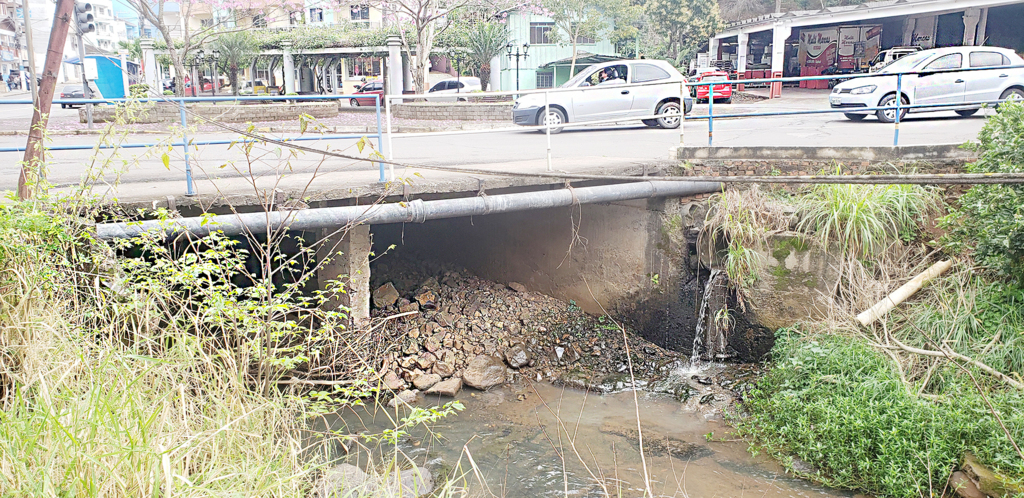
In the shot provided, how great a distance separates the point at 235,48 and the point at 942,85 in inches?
1024

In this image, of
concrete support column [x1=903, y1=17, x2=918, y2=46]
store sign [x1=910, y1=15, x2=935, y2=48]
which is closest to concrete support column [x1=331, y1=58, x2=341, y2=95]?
concrete support column [x1=903, y1=17, x2=918, y2=46]

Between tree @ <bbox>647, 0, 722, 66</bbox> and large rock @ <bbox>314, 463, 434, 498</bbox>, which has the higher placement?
tree @ <bbox>647, 0, 722, 66</bbox>

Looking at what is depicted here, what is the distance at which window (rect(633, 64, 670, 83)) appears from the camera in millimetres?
15188

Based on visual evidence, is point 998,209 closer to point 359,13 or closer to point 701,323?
point 701,323

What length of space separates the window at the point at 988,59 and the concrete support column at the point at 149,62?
1225 inches

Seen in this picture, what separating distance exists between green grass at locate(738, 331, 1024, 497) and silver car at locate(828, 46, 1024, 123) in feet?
21.7

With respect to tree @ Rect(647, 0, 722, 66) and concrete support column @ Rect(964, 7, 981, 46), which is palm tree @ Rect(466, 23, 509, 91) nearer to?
tree @ Rect(647, 0, 722, 66)

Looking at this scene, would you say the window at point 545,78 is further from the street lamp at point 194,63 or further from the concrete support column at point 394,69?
the street lamp at point 194,63

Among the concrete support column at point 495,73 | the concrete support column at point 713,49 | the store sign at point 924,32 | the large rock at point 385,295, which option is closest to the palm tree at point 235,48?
the concrete support column at point 495,73

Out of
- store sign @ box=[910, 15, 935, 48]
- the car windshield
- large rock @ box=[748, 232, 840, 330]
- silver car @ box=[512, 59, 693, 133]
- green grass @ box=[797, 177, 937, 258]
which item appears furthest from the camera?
store sign @ box=[910, 15, 935, 48]

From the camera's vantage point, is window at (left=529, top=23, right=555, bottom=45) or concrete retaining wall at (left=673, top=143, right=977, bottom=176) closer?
concrete retaining wall at (left=673, top=143, right=977, bottom=176)

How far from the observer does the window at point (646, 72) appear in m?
15.2

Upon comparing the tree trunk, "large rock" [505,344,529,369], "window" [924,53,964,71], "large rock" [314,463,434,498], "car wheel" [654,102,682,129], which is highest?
the tree trunk

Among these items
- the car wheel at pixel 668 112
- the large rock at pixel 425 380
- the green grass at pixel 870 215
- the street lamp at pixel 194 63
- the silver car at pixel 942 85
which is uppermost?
the street lamp at pixel 194 63
